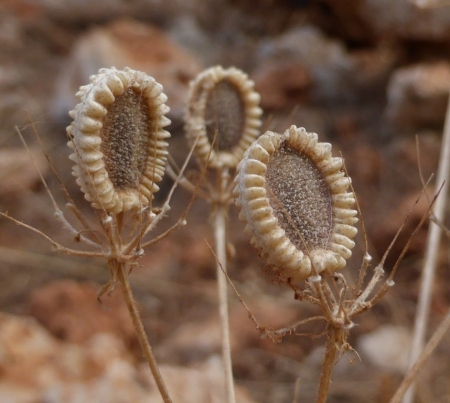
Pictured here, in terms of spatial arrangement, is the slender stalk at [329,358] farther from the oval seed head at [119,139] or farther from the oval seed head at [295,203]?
the oval seed head at [119,139]

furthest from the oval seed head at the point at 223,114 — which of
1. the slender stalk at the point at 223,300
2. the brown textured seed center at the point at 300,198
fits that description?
the brown textured seed center at the point at 300,198

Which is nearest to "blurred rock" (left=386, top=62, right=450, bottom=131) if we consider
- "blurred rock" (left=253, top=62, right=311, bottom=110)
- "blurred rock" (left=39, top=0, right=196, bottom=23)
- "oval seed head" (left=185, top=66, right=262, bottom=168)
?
"blurred rock" (left=253, top=62, right=311, bottom=110)

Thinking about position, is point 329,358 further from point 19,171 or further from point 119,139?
point 19,171

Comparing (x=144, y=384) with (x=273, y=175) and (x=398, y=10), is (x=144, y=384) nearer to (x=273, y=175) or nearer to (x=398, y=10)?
(x=273, y=175)

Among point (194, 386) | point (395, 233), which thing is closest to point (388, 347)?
point (395, 233)

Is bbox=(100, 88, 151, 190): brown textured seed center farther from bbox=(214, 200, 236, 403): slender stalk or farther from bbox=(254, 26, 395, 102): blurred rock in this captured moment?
bbox=(254, 26, 395, 102): blurred rock

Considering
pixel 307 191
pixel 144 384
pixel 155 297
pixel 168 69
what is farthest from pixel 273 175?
pixel 168 69
